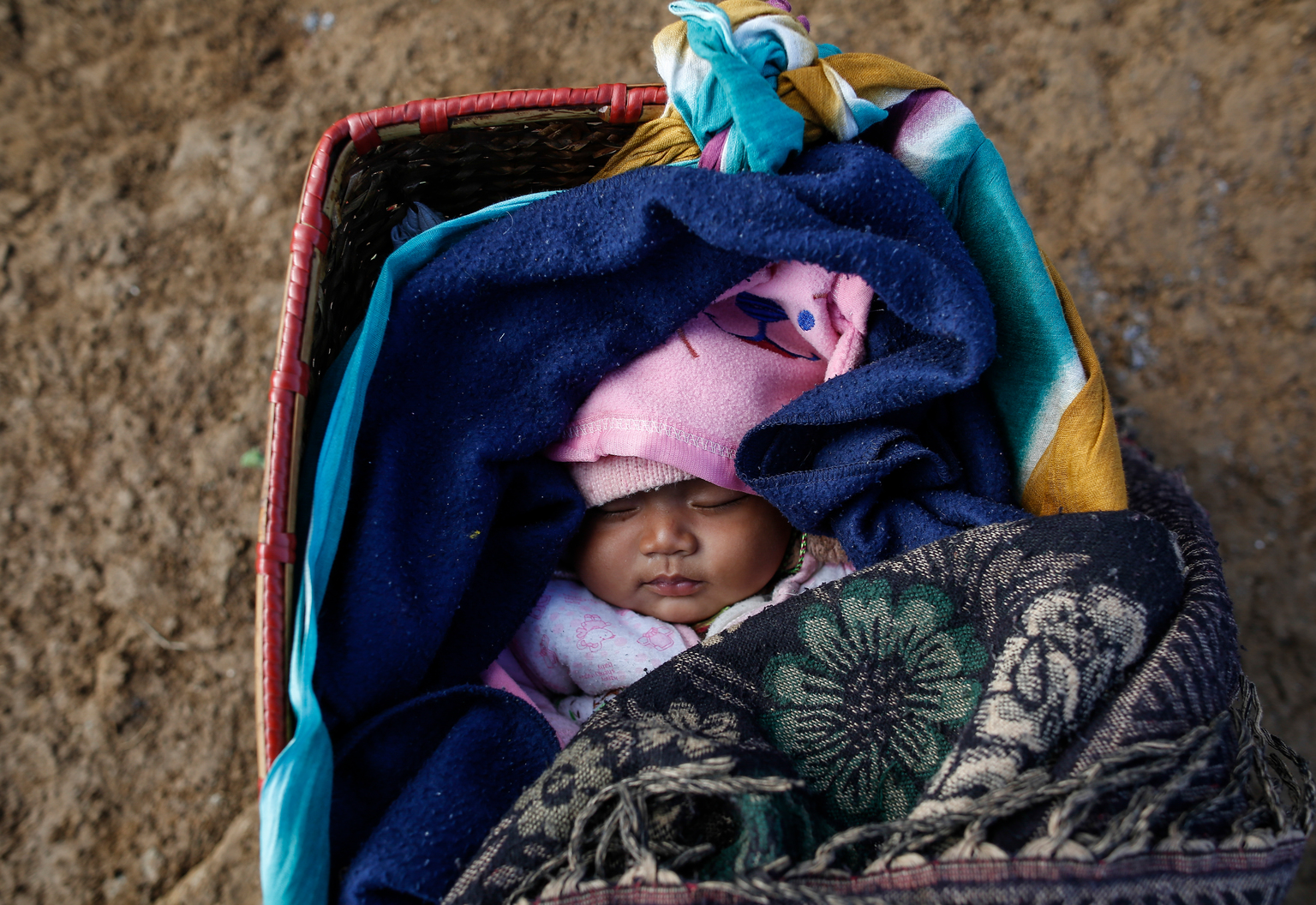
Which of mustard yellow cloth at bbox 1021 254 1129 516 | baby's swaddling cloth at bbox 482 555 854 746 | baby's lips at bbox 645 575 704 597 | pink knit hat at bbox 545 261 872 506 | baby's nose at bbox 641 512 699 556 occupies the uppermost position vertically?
pink knit hat at bbox 545 261 872 506

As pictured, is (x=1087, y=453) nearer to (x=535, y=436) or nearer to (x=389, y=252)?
(x=535, y=436)

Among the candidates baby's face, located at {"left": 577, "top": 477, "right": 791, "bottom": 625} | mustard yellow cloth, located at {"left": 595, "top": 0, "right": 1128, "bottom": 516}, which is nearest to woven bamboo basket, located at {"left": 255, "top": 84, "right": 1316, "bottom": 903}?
mustard yellow cloth, located at {"left": 595, "top": 0, "right": 1128, "bottom": 516}

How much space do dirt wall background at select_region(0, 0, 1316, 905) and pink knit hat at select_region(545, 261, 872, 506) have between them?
0.79m

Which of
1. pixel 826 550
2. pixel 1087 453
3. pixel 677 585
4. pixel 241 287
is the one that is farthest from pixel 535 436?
pixel 241 287

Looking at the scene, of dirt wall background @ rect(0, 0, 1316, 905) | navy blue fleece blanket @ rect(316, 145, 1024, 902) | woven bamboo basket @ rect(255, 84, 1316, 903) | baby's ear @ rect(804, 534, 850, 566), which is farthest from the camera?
dirt wall background @ rect(0, 0, 1316, 905)

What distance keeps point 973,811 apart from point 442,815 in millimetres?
513

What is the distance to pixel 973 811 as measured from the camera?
2.27 ft

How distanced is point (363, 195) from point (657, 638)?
2.25 ft

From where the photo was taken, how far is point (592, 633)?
117cm

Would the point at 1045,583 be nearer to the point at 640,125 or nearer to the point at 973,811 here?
the point at 973,811

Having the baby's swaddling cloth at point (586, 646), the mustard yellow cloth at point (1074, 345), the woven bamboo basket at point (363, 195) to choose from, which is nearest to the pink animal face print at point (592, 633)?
the baby's swaddling cloth at point (586, 646)

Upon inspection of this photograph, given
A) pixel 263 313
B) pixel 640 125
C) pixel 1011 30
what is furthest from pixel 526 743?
pixel 1011 30

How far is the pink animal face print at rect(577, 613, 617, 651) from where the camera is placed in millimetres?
1161

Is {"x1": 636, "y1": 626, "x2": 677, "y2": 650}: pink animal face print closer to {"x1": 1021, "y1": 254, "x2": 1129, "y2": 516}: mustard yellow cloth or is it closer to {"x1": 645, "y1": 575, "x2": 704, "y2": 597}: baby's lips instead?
{"x1": 645, "y1": 575, "x2": 704, "y2": 597}: baby's lips
